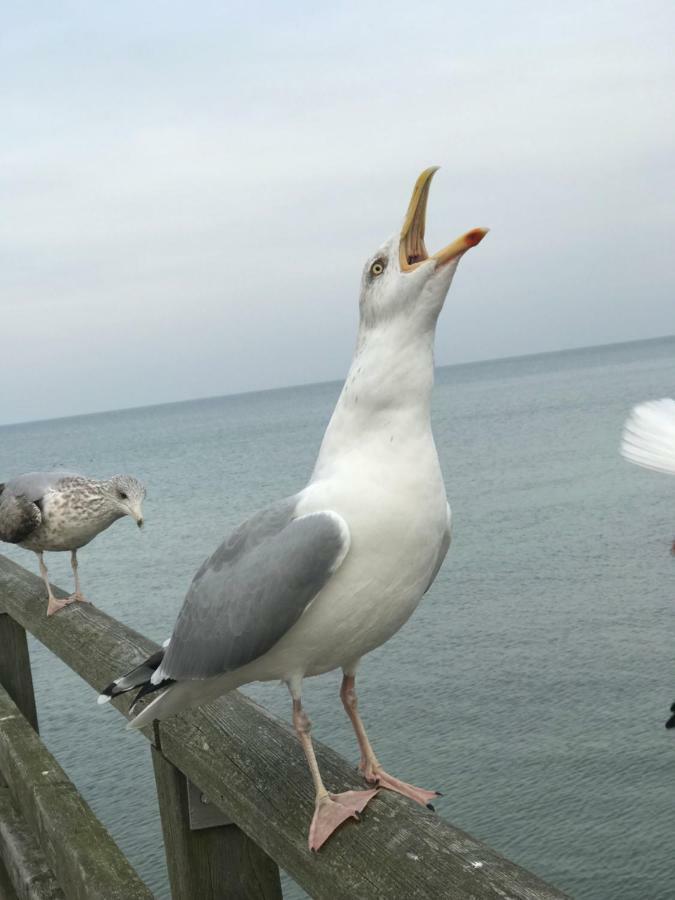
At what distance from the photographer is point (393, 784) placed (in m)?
2.15

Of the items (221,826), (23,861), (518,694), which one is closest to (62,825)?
(23,861)

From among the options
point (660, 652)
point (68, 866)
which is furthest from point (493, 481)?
point (68, 866)

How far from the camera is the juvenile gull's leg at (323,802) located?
1782 mm

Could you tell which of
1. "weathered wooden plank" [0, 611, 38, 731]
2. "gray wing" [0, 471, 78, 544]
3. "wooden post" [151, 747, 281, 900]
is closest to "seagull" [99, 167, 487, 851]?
"wooden post" [151, 747, 281, 900]

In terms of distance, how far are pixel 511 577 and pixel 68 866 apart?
15.0 meters

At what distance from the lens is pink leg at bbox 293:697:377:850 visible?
5.85 ft

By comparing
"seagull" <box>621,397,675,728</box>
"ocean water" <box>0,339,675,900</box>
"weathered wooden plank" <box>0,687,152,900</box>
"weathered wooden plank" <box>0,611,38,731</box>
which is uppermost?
"seagull" <box>621,397,675,728</box>

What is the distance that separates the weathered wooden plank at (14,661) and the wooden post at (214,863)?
2.85 metres

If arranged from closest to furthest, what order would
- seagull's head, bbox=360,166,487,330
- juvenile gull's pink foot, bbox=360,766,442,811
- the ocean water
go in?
seagull's head, bbox=360,166,487,330 < juvenile gull's pink foot, bbox=360,766,442,811 < the ocean water

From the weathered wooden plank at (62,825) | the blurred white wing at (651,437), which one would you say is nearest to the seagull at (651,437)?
the blurred white wing at (651,437)

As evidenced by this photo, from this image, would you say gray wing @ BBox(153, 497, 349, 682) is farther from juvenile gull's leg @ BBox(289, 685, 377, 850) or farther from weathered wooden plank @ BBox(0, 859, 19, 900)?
weathered wooden plank @ BBox(0, 859, 19, 900)

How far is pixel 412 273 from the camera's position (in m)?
1.89

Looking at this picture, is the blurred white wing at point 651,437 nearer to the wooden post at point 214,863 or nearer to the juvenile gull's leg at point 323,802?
the juvenile gull's leg at point 323,802

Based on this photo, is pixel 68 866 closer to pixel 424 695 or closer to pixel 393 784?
pixel 393 784
